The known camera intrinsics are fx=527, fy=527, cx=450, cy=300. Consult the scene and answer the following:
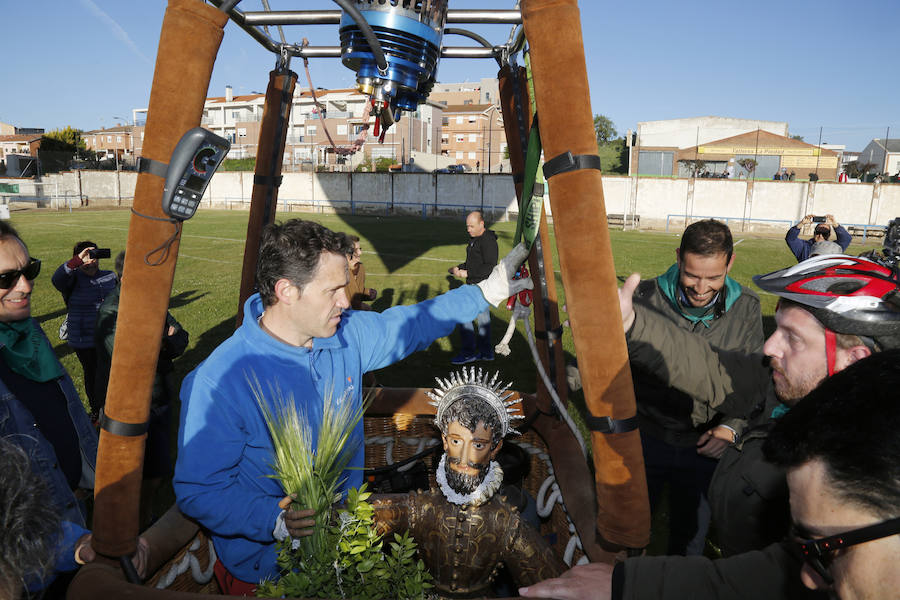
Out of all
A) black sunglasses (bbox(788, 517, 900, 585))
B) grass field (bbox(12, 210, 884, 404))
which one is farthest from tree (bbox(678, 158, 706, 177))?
black sunglasses (bbox(788, 517, 900, 585))

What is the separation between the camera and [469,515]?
8.01 ft

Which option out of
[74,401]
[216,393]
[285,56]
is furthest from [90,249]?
[216,393]

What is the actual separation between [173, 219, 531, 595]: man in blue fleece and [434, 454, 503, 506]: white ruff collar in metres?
0.40

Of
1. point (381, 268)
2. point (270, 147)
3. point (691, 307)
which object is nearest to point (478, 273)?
point (691, 307)

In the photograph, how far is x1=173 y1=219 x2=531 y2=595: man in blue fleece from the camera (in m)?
1.85

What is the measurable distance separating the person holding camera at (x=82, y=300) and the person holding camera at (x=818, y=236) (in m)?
8.82

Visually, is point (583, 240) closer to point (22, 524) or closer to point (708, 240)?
point (22, 524)

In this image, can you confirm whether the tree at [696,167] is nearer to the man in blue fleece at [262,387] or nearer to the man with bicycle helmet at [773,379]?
the man with bicycle helmet at [773,379]

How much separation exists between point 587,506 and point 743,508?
0.56 m

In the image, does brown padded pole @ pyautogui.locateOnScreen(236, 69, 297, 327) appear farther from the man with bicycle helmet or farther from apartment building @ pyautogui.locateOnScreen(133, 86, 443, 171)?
apartment building @ pyautogui.locateOnScreen(133, 86, 443, 171)

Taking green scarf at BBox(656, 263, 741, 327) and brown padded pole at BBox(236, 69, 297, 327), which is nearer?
brown padded pole at BBox(236, 69, 297, 327)

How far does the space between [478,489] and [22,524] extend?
1.74 meters

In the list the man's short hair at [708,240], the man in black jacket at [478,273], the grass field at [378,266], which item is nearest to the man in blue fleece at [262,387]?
the man's short hair at [708,240]

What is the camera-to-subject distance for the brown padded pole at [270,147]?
286 cm
